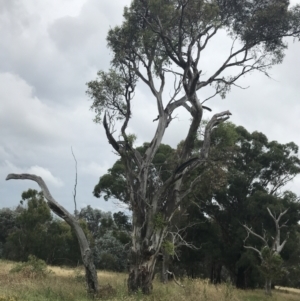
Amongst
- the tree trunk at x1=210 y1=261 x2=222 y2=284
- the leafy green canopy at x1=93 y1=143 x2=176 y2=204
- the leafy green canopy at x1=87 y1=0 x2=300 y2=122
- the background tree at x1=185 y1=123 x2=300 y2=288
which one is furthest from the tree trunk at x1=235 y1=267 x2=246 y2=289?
the leafy green canopy at x1=87 y1=0 x2=300 y2=122

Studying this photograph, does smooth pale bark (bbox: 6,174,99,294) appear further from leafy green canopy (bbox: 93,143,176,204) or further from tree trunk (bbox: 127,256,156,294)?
leafy green canopy (bbox: 93,143,176,204)

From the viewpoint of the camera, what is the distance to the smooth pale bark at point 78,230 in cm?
1334

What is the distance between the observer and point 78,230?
13.9 meters

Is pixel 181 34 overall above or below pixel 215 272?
above

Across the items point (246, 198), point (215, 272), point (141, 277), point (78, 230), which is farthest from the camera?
point (215, 272)

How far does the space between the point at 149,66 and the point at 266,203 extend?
1518cm

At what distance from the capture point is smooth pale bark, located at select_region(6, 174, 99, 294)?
43.8 ft

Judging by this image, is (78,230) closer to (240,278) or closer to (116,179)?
(116,179)

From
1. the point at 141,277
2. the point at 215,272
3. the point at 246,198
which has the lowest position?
the point at 141,277

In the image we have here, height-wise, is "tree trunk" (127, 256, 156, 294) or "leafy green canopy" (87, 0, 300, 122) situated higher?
"leafy green canopy" (87, 0, 300, 122)

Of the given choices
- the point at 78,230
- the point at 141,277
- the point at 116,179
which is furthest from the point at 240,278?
the point at 78,230

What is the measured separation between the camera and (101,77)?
1666 cm

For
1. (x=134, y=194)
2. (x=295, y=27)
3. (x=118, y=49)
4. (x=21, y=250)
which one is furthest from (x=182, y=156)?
(x=21, y=250)

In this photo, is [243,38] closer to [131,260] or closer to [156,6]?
[156,6]
